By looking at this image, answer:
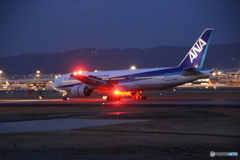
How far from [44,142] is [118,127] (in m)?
6.14

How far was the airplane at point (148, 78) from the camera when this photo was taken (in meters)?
49.7

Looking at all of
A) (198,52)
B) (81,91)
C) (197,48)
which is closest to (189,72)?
(198,52)

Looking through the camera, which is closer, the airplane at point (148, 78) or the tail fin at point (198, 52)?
the airplane at point (148, 78)

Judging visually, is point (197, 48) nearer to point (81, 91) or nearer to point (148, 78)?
point (148, 78)

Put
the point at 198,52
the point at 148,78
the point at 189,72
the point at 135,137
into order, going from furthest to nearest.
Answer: the point at 148,78
the point at 198,52
the point at 189,72
the point at 135,137

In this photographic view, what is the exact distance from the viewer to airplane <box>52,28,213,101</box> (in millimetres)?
49719

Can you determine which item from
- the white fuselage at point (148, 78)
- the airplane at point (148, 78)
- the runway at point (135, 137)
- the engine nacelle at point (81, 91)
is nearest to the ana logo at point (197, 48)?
the airplane at point (148, 78)

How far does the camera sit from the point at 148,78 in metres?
52.1

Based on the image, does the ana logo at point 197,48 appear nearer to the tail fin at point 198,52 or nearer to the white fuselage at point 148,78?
the tail fin at point 198,52

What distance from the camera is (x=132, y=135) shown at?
19.5 m

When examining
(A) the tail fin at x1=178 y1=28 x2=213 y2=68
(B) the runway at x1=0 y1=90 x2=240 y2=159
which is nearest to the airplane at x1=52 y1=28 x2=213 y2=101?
(A) the tail fin at x1=178 y1=28 x2=213 y2=68

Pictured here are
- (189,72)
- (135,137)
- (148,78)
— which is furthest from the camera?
(148,78)

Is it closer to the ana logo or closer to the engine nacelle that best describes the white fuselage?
the engine nacelle

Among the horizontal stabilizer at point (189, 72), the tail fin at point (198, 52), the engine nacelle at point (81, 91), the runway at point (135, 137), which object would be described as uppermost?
the tail fin at point (198, 52)
